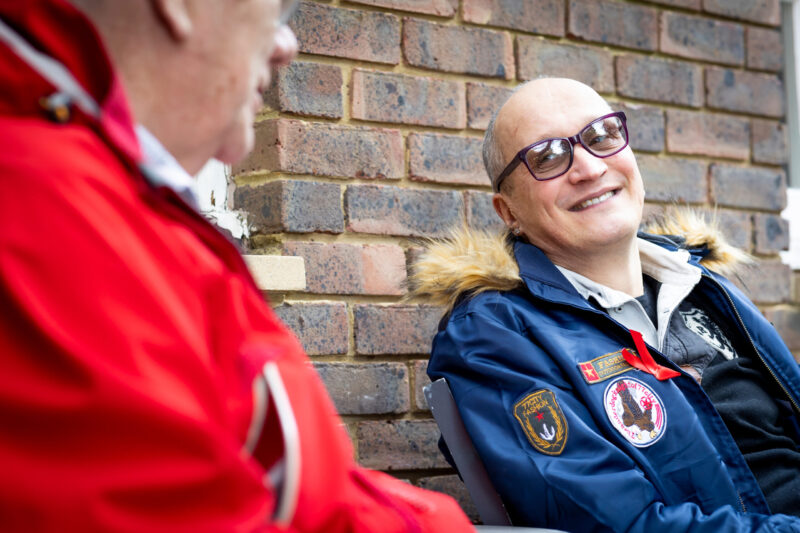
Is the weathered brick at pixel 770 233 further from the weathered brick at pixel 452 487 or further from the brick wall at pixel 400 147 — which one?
the weathered brick at pixel 452 487

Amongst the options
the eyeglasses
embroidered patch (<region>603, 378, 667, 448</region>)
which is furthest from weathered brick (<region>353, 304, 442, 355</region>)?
embroidered patch (<region>603, 378, 667, 448</region>)

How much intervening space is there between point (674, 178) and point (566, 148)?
2.58 feet

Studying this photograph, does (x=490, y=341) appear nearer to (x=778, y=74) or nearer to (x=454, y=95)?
(x=454, y=95)

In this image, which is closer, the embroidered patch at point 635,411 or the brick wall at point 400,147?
the embroidered patch at point 635,411

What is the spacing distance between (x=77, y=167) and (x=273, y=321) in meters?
0.25

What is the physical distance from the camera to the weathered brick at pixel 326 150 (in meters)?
2.12

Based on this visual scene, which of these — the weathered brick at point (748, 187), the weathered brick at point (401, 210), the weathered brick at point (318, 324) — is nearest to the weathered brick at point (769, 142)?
the weathered brick at point (748, 187)

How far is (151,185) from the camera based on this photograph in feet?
2.68

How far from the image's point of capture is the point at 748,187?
293 cm

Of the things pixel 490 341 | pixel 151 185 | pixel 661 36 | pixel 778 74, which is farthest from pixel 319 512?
pixel 778 74

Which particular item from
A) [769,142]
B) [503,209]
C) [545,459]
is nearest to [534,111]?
[503,209]

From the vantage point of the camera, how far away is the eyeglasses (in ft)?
7.04

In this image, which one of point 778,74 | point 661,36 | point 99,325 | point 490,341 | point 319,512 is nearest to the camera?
point 99,325

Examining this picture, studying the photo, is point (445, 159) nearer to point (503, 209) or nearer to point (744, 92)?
point (503, 209)
